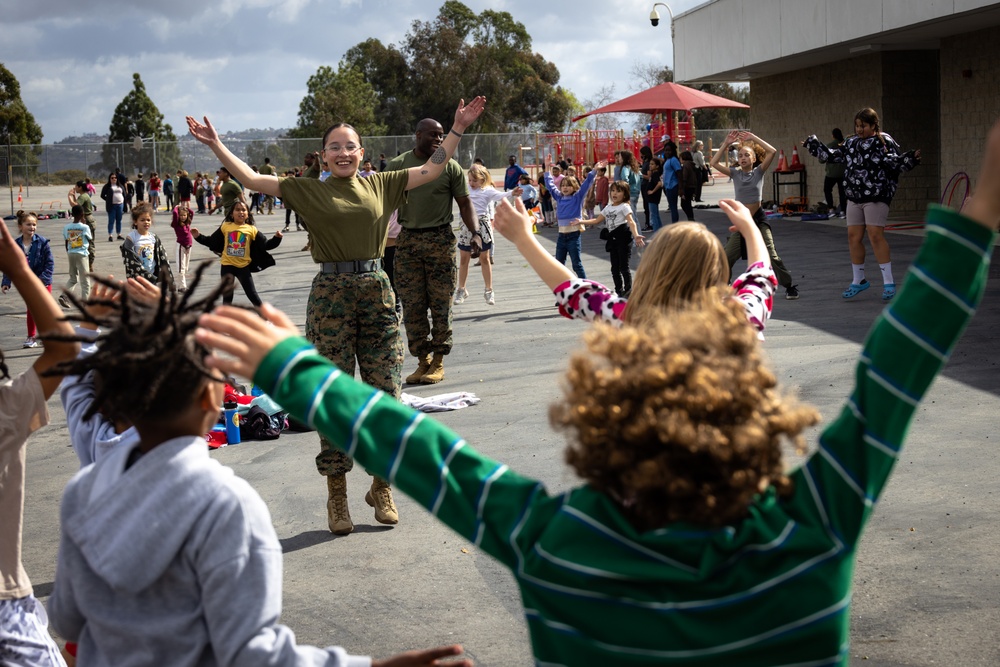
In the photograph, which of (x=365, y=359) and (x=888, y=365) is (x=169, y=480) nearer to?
(x=888, y=365)

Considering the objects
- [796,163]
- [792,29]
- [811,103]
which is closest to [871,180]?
[792,29]

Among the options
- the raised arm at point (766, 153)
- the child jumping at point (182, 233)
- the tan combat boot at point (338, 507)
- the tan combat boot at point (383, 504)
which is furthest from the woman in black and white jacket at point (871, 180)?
→ the child jumping at point (182, 233)

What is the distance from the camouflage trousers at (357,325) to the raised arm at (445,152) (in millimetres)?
629

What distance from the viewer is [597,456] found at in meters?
1.72

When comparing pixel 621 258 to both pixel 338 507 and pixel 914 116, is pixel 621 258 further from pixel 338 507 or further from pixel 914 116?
pixel 914 116

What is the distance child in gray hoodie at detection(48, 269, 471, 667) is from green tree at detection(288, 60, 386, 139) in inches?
3215

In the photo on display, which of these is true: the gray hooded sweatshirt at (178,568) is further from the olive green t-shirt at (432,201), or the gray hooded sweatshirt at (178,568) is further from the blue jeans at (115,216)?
the blue jeans at (115,216)

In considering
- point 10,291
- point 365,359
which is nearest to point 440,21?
point 10,291

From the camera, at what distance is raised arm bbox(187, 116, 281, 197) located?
589 centimetres

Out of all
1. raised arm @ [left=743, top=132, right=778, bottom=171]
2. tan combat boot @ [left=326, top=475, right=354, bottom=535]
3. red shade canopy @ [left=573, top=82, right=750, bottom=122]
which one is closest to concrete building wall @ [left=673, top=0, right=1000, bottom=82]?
red shade canopy @ [left=573, top=82, right=750, bottom=122]

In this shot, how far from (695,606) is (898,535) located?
4.19 metres

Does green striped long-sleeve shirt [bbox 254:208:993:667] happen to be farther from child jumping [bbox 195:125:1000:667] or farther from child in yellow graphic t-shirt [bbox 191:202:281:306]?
child in yellow graphic t-shirt [bbox 191:202:281:306]

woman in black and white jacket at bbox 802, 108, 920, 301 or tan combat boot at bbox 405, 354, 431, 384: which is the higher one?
woman in black and white jacket at bbox 802, 108, 920, 301

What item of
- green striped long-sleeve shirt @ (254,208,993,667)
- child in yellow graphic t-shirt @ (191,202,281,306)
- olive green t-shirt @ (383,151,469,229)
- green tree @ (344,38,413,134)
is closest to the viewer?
green striped long-sleeve shirt @ (254,208,993,667)
